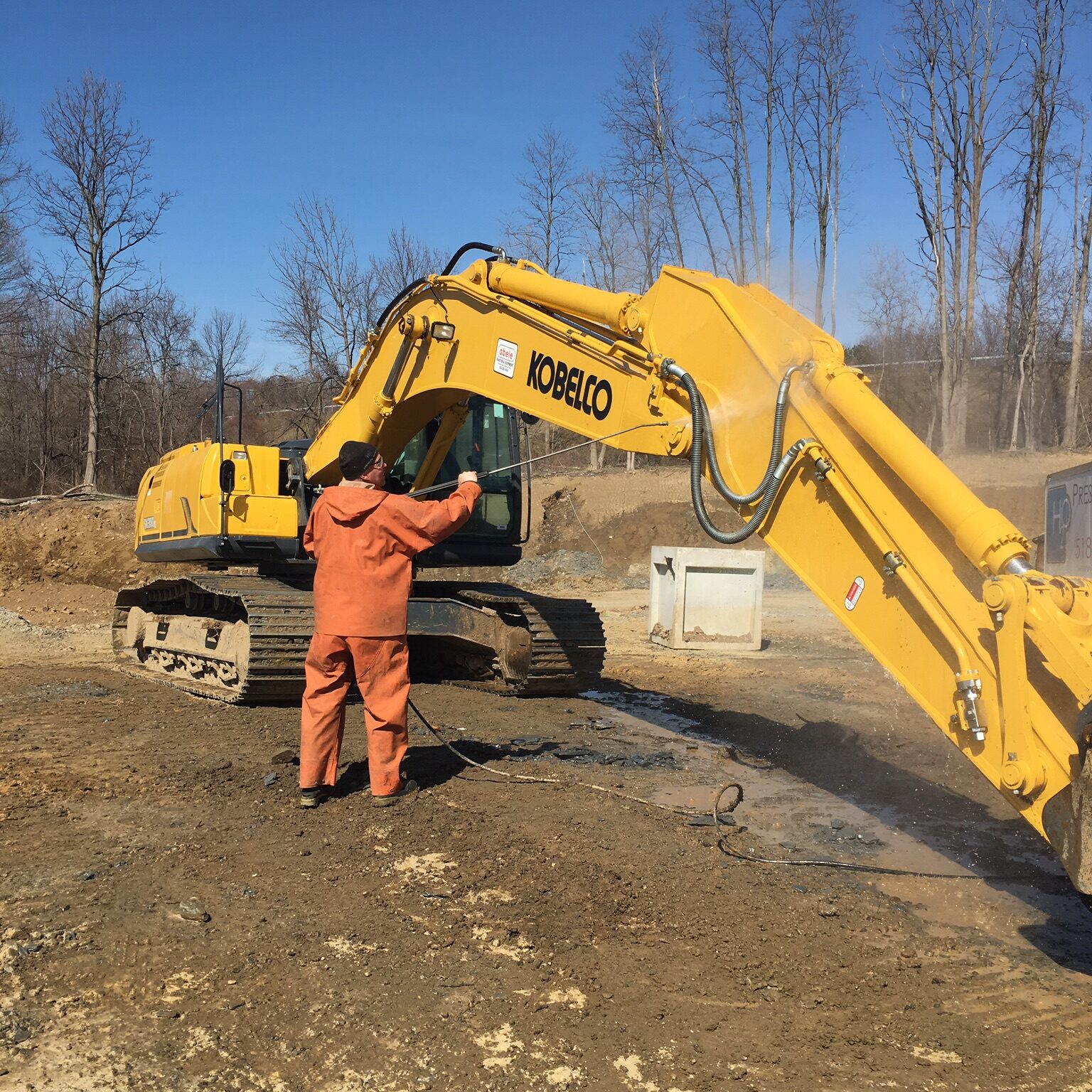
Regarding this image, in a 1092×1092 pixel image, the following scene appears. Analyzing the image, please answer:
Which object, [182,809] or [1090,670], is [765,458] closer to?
[1090,670]

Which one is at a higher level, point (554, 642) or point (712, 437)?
point (712, 437)

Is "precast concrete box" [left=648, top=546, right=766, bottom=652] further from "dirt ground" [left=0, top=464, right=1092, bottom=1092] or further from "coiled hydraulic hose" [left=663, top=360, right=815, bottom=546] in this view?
"coiled hydraulic hose" [left=663, top=360, right=815, bottom=546]

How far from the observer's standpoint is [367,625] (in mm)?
5199

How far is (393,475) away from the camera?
834 centimetres

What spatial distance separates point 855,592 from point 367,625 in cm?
241

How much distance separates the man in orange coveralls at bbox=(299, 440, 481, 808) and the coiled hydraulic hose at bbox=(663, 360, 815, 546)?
1.25m

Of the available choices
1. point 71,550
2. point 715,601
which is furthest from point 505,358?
point 71,550

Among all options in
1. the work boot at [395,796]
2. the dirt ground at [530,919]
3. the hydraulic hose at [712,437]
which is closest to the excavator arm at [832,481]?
the hydraulic hose at [712,437]

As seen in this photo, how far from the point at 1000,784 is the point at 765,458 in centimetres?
169

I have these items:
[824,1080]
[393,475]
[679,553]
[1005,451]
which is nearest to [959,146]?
[1005,451]

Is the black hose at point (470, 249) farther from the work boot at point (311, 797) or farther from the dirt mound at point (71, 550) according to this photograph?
the dirt mound at point (71, 550)

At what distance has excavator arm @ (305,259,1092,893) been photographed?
10.9ft

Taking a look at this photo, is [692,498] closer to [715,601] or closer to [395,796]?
[395,796]

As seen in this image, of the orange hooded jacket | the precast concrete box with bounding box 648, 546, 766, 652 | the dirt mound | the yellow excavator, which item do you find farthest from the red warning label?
the dirt mound
